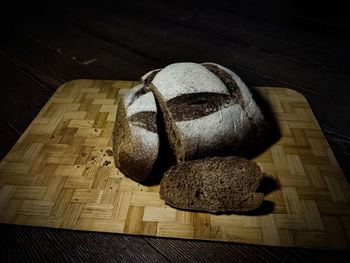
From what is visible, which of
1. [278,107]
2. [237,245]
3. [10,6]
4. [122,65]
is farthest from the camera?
[10,6]

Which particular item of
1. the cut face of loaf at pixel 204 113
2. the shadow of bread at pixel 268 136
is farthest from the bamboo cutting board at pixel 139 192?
the cut face of loaf at pixel 204 113

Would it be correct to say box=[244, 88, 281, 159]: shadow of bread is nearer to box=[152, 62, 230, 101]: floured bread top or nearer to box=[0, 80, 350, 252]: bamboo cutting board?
box=[0, 80, 350, 252]: bamboo cutting board

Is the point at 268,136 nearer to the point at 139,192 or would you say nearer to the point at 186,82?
the point at 186,82

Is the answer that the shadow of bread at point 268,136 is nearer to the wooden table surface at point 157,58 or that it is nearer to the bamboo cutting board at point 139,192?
the bamboo cutting board at point 139,192

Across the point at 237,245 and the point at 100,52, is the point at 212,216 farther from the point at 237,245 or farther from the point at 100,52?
the point at 100,52

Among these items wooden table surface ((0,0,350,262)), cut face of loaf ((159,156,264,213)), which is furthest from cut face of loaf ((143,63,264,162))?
wooden table surface ((0,0,350,262))

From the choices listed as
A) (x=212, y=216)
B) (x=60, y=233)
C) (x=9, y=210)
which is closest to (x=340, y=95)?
(x=212, y=216)

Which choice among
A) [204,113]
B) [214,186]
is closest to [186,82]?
[204,113]
